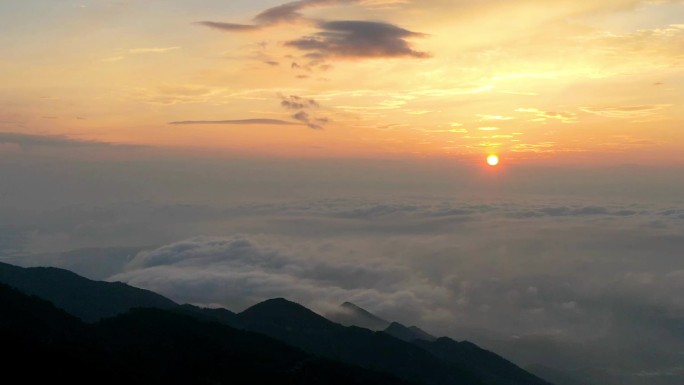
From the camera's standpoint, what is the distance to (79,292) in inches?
5241

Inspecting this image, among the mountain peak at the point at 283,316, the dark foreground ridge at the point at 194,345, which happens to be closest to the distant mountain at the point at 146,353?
the dark foreground ridge at the point at 194,345

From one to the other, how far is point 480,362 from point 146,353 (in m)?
87.6

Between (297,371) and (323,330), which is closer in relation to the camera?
(297,371)

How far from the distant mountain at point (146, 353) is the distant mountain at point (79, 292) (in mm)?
35661

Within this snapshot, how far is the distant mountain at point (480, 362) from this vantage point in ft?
454

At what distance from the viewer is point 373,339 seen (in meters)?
127

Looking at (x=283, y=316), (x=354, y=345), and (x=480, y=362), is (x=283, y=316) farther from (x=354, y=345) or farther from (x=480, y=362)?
(x=480, y=362)

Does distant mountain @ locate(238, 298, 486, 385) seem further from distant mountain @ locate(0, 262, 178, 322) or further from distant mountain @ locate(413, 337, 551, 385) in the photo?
distant mountain @ locate(0, 262, 178, 322)

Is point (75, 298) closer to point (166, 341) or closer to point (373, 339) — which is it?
point (166, 341)

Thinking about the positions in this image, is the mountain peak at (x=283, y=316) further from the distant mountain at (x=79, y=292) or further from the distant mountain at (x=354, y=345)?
the distant mountain at (x=79, y=292)

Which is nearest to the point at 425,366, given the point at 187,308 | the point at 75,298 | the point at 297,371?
the point at 297,371

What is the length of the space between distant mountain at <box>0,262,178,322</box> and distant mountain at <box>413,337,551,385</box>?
61266 mm

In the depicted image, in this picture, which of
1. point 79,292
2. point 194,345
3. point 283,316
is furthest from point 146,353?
point 79,292

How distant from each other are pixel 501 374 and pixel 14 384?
10998 centimetres
